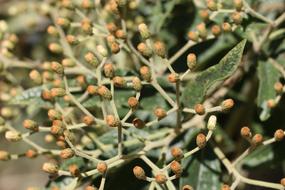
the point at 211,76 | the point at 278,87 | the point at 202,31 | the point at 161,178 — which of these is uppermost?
the point at 202,31

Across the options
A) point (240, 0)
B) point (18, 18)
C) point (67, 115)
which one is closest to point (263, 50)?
point (240, 0)

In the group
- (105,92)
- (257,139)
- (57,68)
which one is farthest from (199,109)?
(57,68)

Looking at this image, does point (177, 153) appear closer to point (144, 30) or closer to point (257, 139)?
point (257, 139)

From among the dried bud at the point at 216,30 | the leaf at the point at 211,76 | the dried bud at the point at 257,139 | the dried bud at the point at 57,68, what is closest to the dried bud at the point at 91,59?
the dried bud at the point at 57,68

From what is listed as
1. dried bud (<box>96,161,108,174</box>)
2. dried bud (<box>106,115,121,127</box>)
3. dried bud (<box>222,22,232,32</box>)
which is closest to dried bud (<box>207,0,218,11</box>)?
dried bud (<box>222,22,232,32</box>)

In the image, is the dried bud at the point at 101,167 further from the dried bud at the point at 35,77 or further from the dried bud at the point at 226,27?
the dried bud at the point at 226,27

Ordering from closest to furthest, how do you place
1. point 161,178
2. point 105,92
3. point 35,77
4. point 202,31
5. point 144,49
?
point 161,178 < point 105,92 < point 144,49 < point 202,31 < point 35,77
